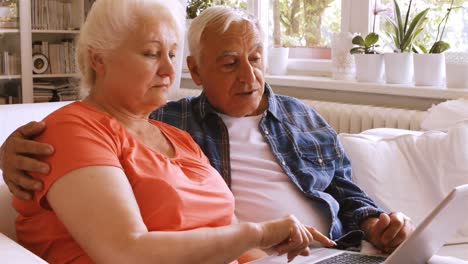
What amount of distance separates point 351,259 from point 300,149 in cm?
45

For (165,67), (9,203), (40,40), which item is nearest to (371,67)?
(165,67)

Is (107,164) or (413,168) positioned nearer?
(107,164)

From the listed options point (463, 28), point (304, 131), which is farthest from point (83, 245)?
point (463, 28)

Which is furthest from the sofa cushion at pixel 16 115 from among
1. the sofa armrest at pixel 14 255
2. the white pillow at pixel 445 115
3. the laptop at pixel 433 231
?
the white pillow at pixel 445 115

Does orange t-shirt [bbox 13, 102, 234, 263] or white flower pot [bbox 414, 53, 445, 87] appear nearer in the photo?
orange t-shirt [bbox 13, 102, 234, 263]

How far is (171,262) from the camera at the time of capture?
48.2 inches

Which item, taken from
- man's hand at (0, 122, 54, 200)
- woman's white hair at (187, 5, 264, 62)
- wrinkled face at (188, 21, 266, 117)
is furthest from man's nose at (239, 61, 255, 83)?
man's hand at (0, 122, 54, 200)

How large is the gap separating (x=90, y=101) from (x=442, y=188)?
3.97ft

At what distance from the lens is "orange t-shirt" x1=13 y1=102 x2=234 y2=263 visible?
1296mm

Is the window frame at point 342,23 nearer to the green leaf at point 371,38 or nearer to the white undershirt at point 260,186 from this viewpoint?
the green leaf at point 371,38

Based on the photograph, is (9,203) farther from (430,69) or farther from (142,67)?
(430,69)

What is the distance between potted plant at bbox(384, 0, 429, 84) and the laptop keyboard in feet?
4.91

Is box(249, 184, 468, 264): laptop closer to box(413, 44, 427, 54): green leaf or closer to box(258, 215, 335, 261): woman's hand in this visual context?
box(258, 215, 335, 261): woman's hand

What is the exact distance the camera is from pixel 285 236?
1.34 m
